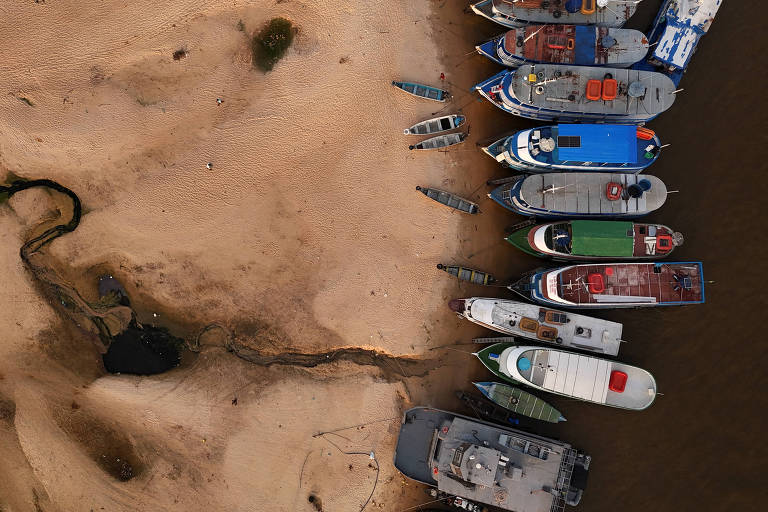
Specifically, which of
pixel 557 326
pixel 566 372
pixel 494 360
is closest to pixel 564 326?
pixel 557 326

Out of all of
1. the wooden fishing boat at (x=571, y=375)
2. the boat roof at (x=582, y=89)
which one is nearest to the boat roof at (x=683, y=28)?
the boat roof at (x=582, y=89)

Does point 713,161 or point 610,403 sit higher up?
point 713,161

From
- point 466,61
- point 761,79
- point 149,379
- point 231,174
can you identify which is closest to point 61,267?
point 149,379

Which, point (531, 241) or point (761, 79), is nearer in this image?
point (531, 241)

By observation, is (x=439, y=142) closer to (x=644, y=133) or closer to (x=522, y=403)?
(x=644, y=133)

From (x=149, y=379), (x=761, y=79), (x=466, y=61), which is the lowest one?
(x=149, y=379)

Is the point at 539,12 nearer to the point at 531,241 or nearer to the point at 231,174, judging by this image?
the point at 531,241

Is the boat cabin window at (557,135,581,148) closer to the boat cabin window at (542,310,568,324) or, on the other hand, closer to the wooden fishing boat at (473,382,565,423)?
the boat cabin window at (542,310,568,324)
